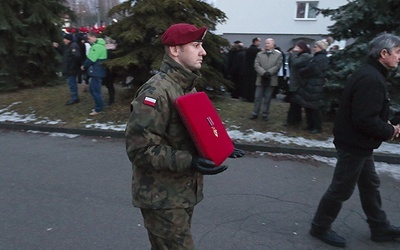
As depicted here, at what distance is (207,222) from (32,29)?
32.0 feet

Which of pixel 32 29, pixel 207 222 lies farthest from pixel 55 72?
pixel 207 222

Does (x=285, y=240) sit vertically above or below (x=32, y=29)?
below

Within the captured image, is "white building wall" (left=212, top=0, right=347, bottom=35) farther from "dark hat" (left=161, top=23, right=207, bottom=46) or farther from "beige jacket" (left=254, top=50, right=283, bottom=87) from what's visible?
"dark hat" (left=161, top=23, right=207, bottom=46)

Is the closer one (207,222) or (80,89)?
(207,222)

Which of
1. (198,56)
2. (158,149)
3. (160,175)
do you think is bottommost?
(160,175)

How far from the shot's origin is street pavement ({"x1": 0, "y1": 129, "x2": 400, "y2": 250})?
3.65 m

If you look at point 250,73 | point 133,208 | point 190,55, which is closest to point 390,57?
point 190,55

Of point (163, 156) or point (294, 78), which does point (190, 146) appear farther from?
point (294, 78)

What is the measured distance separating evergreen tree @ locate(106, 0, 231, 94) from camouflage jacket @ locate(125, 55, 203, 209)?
645cm

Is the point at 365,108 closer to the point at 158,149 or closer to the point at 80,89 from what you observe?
the point at 158,149

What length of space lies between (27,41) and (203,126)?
1042 cm

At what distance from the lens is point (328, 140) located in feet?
23.0

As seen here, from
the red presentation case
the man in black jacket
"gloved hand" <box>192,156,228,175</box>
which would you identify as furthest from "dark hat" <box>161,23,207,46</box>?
the man in black jacket

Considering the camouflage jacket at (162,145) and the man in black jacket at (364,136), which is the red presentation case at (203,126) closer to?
the camouflage jacket at (162,145)
